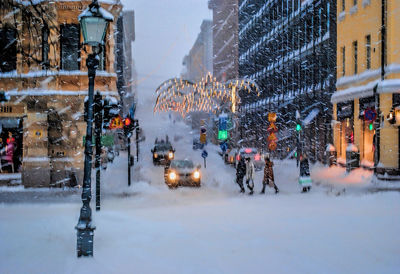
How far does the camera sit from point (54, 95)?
2384 centimetres

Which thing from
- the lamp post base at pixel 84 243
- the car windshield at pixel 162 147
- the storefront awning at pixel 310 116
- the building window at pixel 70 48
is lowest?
the lamp post base at pixel 84 243

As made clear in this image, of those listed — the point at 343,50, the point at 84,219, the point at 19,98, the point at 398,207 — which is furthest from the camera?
the point at 343,50

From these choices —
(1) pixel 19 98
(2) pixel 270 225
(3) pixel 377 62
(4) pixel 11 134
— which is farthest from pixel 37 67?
(3) pixel 377 62

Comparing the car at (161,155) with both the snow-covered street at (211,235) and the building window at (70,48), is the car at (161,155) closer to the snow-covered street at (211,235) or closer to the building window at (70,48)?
the building window at (70,48)

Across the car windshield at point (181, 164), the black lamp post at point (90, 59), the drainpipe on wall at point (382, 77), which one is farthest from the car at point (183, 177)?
the black lamp post at point (90, 59)

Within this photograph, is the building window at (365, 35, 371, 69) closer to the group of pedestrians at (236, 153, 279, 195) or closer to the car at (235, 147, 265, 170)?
the car at (235, 147, 265, 170)

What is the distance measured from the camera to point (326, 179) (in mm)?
28359

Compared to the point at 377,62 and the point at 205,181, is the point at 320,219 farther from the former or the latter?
the point at 377,62

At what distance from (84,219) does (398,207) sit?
34.7ft

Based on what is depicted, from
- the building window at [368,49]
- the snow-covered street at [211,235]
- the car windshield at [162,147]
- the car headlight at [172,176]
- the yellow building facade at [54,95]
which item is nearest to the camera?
the snow-covered street at [211,235]

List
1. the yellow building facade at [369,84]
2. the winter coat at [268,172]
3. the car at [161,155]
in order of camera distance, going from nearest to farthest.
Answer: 1. the winter coat at [268,172]
2. the yellow building facade at [369,84]
3. the car at [161,155]

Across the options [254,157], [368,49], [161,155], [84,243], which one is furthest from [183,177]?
[161,155]

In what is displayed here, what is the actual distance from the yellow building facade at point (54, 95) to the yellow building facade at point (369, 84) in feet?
44.9

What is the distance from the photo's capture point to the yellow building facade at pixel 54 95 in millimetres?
23531
